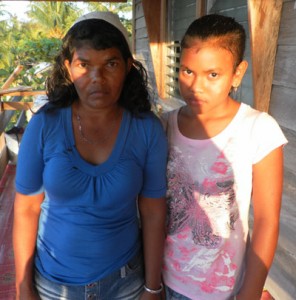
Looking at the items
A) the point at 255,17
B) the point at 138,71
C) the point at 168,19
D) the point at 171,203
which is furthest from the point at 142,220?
the point at 168,19

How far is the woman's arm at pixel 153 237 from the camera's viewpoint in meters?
1.08

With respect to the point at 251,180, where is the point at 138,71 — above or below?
above

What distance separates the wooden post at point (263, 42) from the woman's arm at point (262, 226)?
2.89ft

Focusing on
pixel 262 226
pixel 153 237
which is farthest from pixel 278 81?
pixel 153 237

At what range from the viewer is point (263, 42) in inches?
64.4

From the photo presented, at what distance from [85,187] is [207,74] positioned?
1.61 ft

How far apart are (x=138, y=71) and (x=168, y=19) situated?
2968 millimetres

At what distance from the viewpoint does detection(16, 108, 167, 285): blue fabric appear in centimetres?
99

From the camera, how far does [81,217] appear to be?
39.7 inches

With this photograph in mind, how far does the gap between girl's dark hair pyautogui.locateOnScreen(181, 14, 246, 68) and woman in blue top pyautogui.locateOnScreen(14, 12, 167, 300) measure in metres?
0.22

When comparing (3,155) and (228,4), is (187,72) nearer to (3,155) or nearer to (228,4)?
(228,4)

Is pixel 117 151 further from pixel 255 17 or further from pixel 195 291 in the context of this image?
pixel 255 17

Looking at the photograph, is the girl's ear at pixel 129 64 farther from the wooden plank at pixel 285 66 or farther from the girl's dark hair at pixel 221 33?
the wooden plank at pixel 285 66

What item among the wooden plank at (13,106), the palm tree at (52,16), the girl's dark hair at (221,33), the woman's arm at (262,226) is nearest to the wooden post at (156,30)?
the wooden plank at (13,106)
